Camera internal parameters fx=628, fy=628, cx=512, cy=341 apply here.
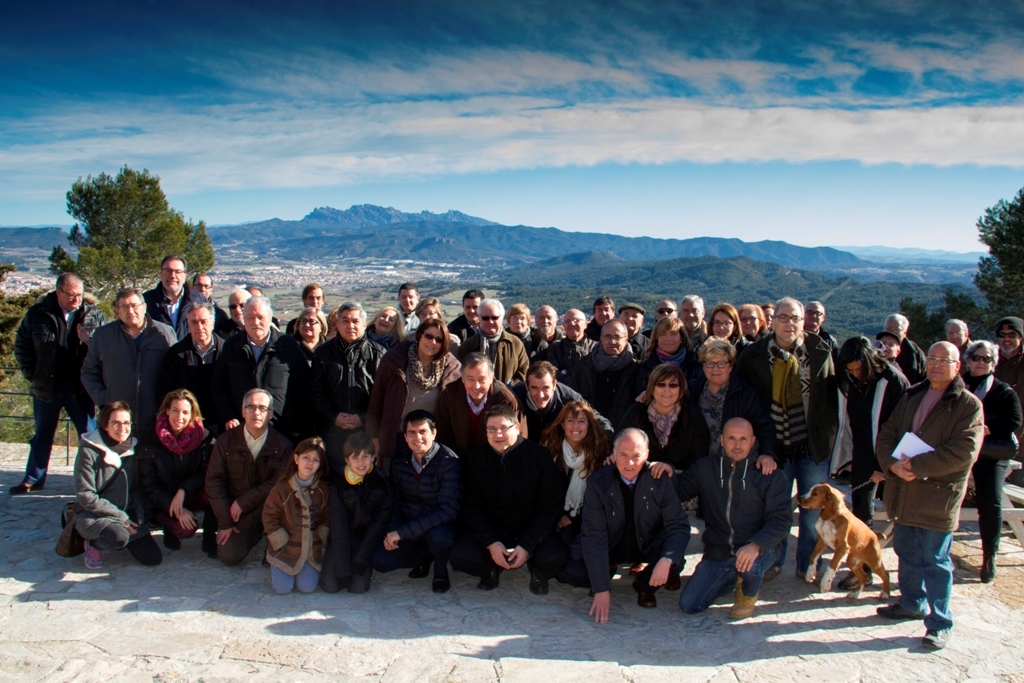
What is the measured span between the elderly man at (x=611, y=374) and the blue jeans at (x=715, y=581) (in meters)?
1.47

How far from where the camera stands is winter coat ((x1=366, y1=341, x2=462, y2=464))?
207 inches

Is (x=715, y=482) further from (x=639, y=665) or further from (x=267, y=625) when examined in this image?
(x=267, y=625)

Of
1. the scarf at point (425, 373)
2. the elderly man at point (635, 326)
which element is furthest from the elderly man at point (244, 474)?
the elderly man at point (635, 326)

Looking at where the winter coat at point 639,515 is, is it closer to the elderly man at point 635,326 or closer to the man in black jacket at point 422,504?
the man in black jacket at point 422,504

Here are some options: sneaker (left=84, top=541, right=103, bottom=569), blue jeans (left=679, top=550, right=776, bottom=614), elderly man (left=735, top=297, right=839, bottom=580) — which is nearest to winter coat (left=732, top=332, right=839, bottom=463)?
elderly man (left=735, top=297, right=839, bottom=580)

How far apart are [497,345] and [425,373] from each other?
0.86m

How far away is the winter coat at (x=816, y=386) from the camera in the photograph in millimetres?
4621

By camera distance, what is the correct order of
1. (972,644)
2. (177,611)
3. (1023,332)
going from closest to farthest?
(972,644) < (177,611) < (1023,332)

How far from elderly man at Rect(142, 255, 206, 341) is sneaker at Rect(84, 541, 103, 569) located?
2156 millimetres

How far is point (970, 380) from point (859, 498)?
4.39ft

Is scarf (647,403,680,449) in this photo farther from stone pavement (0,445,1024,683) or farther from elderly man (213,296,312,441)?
elderly man (213,296,312,441)

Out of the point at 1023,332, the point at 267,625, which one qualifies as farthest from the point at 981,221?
the point at 267,625

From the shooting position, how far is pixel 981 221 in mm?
20031

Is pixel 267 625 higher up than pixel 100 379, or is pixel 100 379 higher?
pixel 100 379
